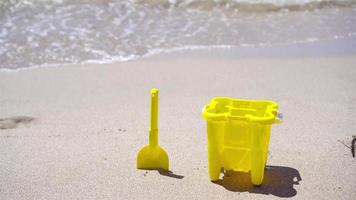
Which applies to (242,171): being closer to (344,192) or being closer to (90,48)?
(344,192)

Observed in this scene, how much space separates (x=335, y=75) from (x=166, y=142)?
7.74ft

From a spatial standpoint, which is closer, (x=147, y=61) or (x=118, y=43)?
(x=147, y=61)

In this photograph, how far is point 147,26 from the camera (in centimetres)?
768

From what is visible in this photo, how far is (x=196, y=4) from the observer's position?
8.69 meters

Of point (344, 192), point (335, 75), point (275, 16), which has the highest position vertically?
point (275, 16)

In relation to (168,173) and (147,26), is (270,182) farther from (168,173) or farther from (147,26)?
(147,26)

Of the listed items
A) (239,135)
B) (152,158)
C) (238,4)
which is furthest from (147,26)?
(239,135)

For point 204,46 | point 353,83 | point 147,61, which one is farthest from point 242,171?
point 204,46

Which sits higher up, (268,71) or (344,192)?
(268,71)

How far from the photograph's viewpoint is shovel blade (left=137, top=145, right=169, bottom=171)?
137 inches

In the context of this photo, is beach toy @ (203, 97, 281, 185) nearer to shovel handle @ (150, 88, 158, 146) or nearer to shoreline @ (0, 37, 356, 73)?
shovel handle @ (150, 88, 158, 146)

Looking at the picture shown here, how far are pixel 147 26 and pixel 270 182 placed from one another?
183 inches

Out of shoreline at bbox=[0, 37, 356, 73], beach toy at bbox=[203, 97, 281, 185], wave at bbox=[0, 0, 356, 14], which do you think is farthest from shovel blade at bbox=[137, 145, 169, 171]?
wave at bbox=[0, 0, 356, 14]

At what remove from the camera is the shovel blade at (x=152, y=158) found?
11.4 feet
